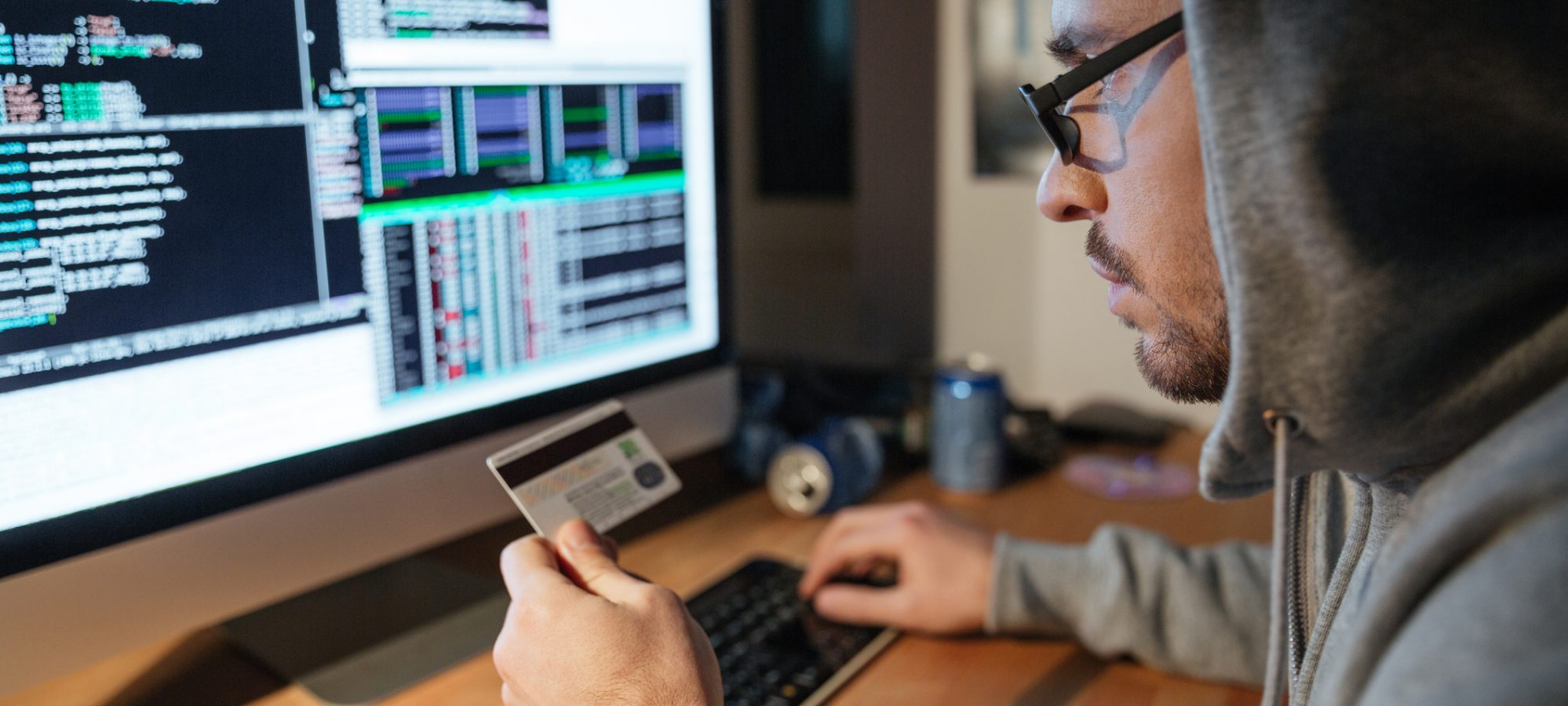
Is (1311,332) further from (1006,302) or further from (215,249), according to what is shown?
(1006,302)

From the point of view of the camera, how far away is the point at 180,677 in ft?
2.44

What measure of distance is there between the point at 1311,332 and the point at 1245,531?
62 centimetres

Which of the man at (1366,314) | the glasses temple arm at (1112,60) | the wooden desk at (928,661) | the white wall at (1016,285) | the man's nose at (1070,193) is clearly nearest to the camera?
the man at (1366,314)

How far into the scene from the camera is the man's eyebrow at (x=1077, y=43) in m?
0.57

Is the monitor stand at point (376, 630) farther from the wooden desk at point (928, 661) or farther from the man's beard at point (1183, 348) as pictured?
the man's beard at point (1183, 348)

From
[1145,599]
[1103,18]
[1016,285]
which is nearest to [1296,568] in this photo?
[1145,599]

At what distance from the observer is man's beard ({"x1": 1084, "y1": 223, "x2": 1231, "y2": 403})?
57 centimetres

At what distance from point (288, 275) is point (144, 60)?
142 millimetres

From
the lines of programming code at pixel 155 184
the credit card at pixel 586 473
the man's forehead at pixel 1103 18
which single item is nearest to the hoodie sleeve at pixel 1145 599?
the credit card at pixel 586 473

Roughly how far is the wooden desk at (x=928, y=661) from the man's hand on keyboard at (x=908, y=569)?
2cm

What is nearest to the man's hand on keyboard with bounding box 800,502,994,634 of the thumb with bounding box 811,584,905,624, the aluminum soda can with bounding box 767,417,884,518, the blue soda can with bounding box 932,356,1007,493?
the thumb with bounding box 811,584,905,624

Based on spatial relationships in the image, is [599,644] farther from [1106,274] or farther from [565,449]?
[1106,274]

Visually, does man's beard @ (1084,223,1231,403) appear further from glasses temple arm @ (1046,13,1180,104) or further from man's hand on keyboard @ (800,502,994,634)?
man's hand on keyboard @ (800,502,994,634)

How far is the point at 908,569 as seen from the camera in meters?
0.84
